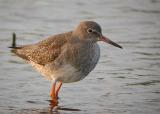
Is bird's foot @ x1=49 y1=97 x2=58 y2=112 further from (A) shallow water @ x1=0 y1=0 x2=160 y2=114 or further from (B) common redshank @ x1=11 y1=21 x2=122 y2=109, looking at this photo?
(A) shallow water @ x1=0 y1=0 x2=160 y2=114

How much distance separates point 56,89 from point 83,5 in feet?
Result: 22.0

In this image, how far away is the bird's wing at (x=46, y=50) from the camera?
12.4 meters

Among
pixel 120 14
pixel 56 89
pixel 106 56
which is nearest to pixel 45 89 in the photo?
pixel 56 89

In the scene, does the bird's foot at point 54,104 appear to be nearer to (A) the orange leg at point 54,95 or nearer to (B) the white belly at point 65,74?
(A) the orange leg at point 54,95

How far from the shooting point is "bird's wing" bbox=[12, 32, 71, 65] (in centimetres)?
1238

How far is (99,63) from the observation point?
579 inches

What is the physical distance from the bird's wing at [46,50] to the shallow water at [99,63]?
2.25ft

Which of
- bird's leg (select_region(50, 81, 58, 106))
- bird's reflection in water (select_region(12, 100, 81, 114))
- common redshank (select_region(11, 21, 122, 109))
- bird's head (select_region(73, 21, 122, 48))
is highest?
bird's head (select_region(73, 21, 122, 48))

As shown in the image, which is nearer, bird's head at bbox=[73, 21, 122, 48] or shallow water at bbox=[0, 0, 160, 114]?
shallow water at bbox=[0, 0, 160, 114]

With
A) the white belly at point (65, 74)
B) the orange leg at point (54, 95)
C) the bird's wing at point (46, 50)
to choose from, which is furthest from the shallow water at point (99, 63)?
the bird's wing at point (46, 50)

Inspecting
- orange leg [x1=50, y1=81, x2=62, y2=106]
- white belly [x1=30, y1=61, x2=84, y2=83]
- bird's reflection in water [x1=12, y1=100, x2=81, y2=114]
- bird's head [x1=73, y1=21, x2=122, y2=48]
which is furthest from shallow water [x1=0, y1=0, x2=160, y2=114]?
bird's head [x1=73, y1=21, x2=122, y2=48]

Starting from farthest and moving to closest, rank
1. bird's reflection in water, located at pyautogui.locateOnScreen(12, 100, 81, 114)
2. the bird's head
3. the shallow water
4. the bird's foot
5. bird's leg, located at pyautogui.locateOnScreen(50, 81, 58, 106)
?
the bird's head
bird's leg, located at pyautogui.locateOnScreen(50, 81, 58, 106)
the shallow water
the bird's foot
bird's reflection in water, located at pyautogui.locateOnScreen(12, 100, 81, 114)

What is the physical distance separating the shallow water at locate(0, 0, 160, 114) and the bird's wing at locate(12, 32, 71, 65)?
27.0 inches

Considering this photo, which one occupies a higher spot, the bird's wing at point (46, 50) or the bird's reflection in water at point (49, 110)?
the bird's wing at point (46, 50)
